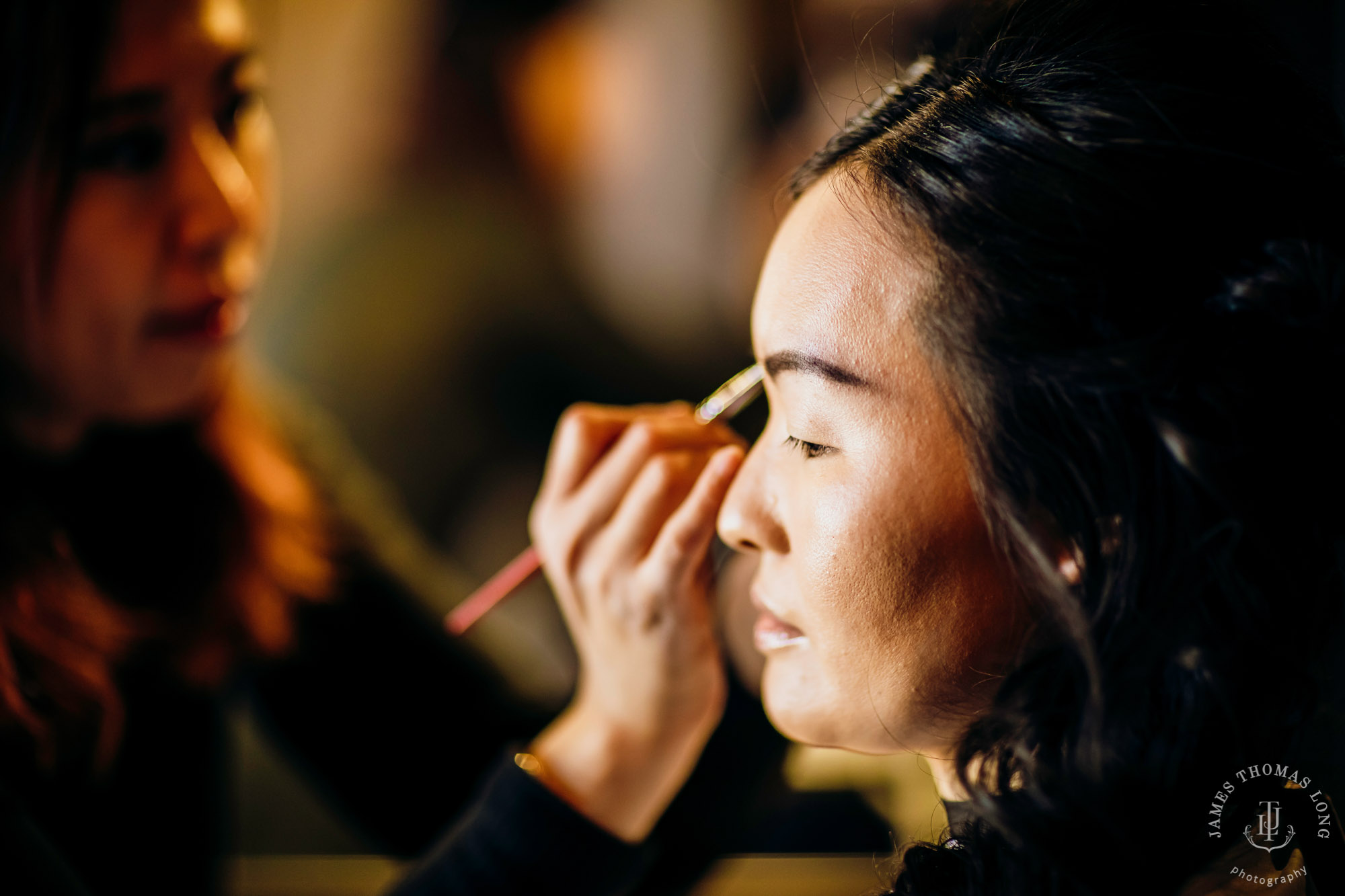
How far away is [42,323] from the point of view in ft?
2.10

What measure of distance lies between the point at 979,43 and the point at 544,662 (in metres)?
0.76

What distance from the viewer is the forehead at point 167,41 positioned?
0.61m

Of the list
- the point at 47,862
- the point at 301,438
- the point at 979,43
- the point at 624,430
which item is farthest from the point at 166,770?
the point at 979,43

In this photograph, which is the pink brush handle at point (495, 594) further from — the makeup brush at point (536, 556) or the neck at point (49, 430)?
the neck at point (49, 430)

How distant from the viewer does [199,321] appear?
27.2 inches

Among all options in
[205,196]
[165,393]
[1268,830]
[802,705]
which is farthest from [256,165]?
[1268,830]

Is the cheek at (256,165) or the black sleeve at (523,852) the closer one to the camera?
the black sleeve at (523,852)

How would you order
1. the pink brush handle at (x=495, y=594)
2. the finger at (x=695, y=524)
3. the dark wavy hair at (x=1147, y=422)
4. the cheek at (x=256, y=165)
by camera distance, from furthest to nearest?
the cheek at (x=256, y=165)
the pink brush handle at (x=495, y=594)
the finger at (x=695, y=524)
the dark wavy hair at (x=1147, y=422)

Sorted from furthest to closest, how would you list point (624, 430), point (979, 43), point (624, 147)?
1. point (624, 147)
2. point (624, 430)
3. point (979, 43)

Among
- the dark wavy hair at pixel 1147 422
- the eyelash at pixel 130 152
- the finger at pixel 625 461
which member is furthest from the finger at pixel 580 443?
the eyelash at pixel 130 152

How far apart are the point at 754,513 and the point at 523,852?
0.28 meters

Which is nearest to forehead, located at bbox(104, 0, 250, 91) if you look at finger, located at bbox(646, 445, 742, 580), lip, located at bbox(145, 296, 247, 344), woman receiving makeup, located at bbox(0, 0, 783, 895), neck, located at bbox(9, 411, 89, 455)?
woman receiving makeup, located at bbox(0, 0, 783, 895)

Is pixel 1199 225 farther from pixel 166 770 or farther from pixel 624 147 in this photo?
pixel 166 770

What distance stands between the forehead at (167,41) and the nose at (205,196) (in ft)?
0.15
